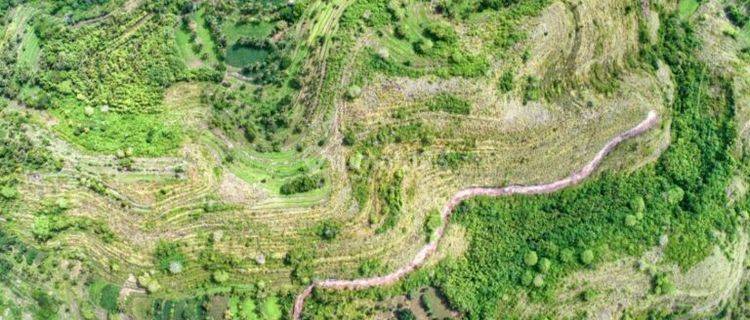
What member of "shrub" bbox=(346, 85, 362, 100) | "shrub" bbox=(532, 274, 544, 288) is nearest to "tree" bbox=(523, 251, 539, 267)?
"shrub" bbox=(532, 274, 544, 288)

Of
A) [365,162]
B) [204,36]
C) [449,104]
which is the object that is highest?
[204,36]

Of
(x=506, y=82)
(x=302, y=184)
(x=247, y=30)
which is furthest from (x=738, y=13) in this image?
(x=247, y=30)

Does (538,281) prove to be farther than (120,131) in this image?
No

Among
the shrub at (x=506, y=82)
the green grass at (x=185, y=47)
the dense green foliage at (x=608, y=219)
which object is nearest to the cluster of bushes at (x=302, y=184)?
the dense green foliage at (x=608, y=219)

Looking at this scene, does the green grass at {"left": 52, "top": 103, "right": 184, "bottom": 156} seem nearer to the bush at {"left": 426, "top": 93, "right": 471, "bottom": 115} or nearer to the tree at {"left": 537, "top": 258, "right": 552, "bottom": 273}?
the bush at {"left": 426, "top": 93, "right": 471, "bottom": 115}

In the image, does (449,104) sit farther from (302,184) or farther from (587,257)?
(587,257)

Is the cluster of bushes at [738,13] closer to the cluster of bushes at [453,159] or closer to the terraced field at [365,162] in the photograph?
the terraced field at [365,162]

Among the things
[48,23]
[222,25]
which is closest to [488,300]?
[222,25]
